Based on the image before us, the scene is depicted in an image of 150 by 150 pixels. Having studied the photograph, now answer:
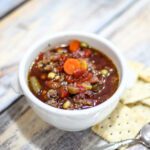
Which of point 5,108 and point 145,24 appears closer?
point 5,108

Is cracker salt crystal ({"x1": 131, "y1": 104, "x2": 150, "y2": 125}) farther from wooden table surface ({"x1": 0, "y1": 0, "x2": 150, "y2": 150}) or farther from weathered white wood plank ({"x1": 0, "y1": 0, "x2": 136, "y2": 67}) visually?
weathered white wood plank ({"x1": 0, "y1": 0, "x2": 136, "y2": 67})

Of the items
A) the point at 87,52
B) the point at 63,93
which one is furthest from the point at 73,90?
the point at 87,52

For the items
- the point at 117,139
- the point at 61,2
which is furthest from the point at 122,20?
the point at 117,139

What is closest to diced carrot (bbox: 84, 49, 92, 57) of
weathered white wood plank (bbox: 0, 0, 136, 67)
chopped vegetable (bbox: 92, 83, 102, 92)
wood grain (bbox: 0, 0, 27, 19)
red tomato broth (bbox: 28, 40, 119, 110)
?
red tomato broth (bbox: 28, 40, 119, 110)

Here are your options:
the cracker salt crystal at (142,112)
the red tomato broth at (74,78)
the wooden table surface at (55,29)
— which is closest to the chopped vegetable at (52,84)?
the red tomato broth at (74,78)

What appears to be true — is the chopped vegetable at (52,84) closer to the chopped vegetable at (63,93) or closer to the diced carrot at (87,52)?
the chopped vegetable at (63,93)

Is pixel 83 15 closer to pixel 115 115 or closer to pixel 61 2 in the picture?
pixel 61 2

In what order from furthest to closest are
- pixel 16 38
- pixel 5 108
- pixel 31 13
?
pixel 31 13 < pixel 16 38 < pixel 5 108

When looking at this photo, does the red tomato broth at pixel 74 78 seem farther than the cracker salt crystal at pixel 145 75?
No
